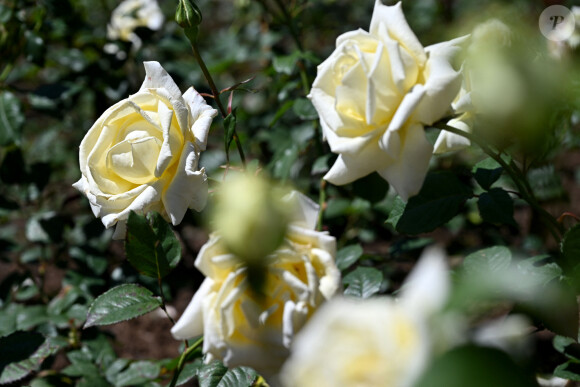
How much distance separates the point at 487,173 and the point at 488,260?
0.12 meters

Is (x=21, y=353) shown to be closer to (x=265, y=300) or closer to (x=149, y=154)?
(x=149, y=154)

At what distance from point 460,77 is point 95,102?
1354mm

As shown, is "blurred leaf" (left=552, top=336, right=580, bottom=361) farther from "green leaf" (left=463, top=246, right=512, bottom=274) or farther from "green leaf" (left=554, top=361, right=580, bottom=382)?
"green leaf" (left=463, top=246, right=512, bottom=274)

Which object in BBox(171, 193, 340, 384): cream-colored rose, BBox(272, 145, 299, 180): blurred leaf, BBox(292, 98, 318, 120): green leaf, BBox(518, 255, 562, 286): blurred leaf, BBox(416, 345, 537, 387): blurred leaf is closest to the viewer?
BBox(416, 345, 537, 387): blurred leaf

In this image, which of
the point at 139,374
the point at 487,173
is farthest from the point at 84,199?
the point at 487,173

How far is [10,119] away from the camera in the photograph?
135 centimetres

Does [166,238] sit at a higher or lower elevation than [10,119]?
lower

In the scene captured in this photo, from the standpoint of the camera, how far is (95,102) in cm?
168

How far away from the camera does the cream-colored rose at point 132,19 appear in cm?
177

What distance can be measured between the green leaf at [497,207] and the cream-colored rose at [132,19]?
1260 millimetres

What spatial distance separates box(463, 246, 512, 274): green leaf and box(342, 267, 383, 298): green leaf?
120 millimetres

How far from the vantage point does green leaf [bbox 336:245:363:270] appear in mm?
919

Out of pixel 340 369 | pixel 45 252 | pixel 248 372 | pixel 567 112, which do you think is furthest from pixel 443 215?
pixel 45 252

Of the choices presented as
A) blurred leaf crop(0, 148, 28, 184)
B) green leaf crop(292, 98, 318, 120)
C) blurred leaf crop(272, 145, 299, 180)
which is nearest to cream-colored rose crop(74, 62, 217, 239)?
green leaf crop(292, 98, 318, 120)
